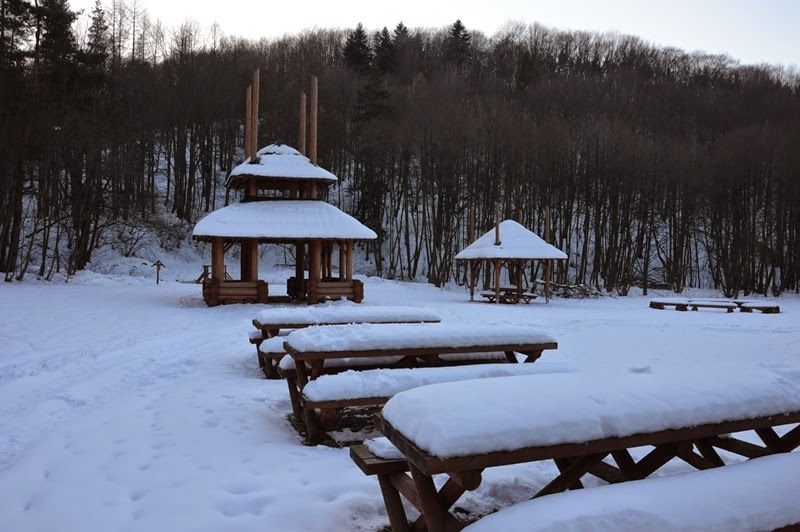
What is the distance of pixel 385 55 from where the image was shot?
174 ft

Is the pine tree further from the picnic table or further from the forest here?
the picnic table

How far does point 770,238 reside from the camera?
32344mm

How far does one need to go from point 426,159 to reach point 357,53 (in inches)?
920

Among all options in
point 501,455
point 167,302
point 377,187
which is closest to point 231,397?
point 501,455

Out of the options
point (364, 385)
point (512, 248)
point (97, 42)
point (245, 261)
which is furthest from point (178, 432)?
point (97, 42)

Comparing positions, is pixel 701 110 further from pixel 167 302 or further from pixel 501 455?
pixel 501 455

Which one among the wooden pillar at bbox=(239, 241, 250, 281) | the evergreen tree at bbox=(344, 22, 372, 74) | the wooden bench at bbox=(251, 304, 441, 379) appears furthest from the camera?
the evergreen tree at bbox=(344, 22, 372, 74)

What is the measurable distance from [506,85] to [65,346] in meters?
41.5

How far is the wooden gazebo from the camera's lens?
684 inches

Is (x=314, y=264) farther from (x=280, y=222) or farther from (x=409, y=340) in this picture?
(x=409, y=340)

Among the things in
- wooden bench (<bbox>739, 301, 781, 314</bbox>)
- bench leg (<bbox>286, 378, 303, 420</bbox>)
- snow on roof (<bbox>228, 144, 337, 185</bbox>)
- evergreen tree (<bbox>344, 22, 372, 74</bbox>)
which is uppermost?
evergreen tree (<bbox>344, 22, 372, 74</bbox>)

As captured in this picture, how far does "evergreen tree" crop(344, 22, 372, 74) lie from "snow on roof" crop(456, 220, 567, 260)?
3231 centimetres

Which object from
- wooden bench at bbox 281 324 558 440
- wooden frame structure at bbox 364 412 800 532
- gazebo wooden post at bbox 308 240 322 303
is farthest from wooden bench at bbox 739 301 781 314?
wooden frame structure at bbox 364 412 800 532

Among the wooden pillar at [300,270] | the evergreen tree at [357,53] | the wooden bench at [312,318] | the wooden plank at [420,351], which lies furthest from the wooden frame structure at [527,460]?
the evergreen tree at [357,53]
